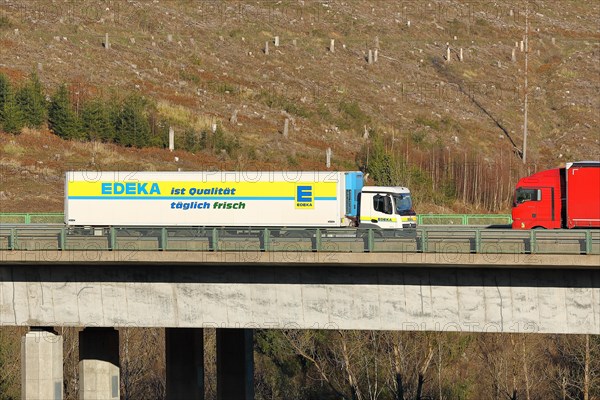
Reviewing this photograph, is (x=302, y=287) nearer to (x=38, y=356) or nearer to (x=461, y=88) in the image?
(x=38, y=356)

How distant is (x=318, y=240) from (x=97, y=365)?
996 cm

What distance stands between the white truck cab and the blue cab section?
279 mm

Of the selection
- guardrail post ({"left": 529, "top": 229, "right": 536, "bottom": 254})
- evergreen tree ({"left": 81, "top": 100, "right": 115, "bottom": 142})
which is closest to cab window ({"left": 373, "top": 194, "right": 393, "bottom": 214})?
guardrail post ({"left": 529, "top": 229, "right": 536, "bottom": 254})

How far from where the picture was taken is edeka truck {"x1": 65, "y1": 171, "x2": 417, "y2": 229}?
133 ft

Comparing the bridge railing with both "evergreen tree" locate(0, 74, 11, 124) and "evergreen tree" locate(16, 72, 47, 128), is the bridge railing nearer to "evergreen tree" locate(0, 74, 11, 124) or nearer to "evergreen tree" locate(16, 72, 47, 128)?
"evergreen tree" locate(16, 72, 47, 128)

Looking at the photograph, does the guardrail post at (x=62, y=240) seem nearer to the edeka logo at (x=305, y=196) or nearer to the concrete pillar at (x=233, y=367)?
the concrete pillar at (x=233, y=367)

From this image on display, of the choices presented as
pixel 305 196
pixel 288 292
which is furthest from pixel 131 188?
pixel 288 292

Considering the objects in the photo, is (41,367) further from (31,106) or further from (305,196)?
(31,106)

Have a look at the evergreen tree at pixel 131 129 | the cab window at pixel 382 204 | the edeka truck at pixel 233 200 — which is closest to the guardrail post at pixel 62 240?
the edeka truck at pixel 233 200

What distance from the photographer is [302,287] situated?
31.7 meters

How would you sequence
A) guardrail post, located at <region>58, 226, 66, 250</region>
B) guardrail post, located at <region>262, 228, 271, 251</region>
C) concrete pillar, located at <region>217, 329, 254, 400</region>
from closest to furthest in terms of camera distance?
guardrail post, located at <region>262, 228, 271, 251</region>, guardrail post, located at <region>58, 226, 66, 250</region>, concrete pillar, located at <region>217, 329, 254, 400</region>

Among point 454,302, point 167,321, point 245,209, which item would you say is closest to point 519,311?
point 454,302

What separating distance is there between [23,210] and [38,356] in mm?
34182

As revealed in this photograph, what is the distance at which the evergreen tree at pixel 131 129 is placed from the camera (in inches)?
3191
